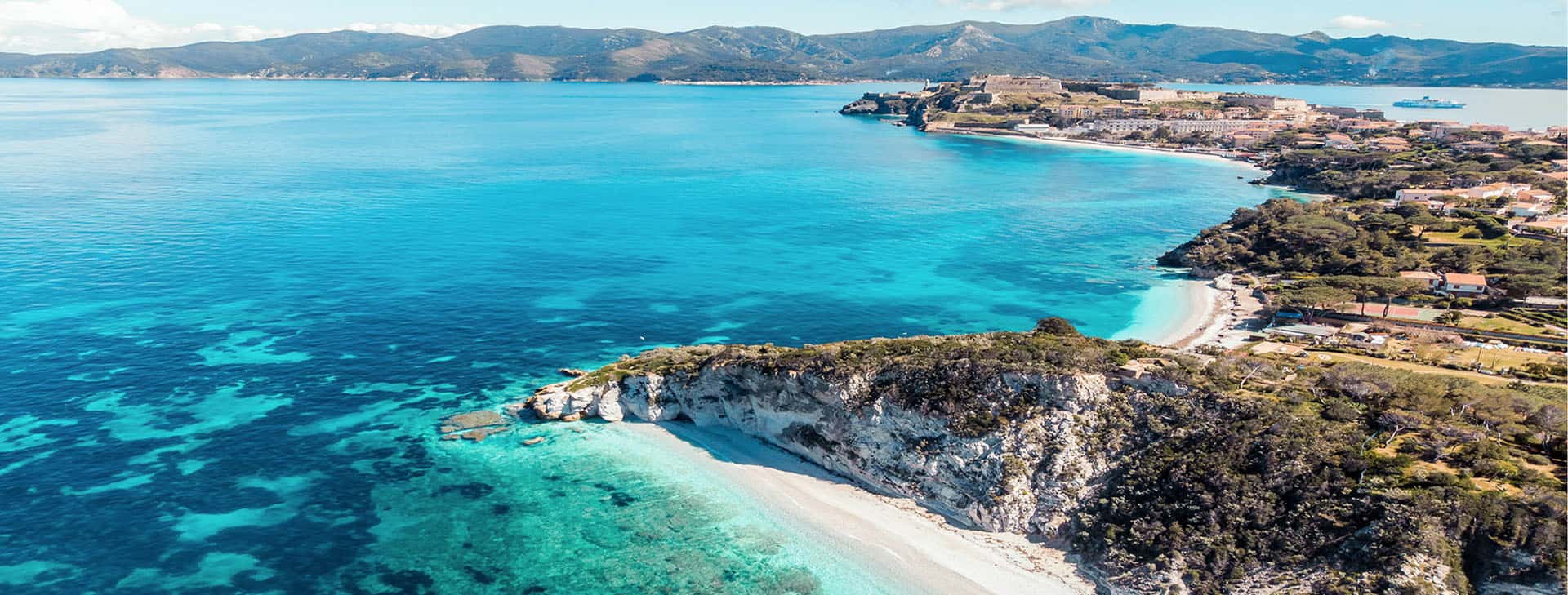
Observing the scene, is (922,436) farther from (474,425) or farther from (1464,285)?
(1464,285)

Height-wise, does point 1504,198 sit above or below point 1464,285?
above

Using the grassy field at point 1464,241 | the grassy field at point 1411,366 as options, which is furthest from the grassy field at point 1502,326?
the grassy field at point 1464,241

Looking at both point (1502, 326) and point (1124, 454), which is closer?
point (1124, 454)

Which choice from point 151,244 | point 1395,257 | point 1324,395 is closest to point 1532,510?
point 1324,395

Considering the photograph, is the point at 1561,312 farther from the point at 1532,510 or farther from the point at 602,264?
the point at 602,264

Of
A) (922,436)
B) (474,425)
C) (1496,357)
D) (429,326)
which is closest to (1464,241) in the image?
(1496,357)

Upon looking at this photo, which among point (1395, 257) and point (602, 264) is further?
point (602, 264)

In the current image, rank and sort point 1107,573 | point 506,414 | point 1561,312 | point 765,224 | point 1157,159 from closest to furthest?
point 1107,573
point 506,414
point 1561,312
point 765,224
point 1157,159
